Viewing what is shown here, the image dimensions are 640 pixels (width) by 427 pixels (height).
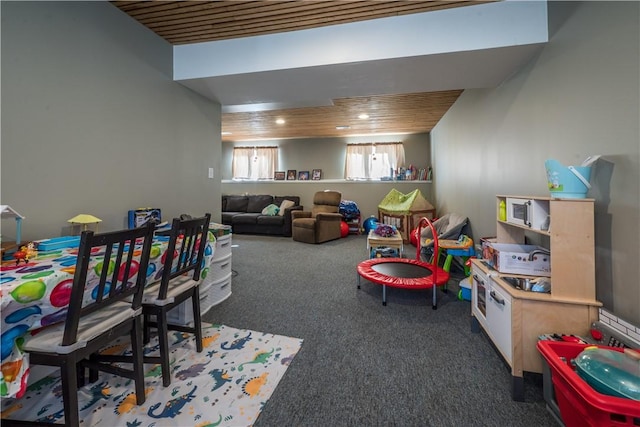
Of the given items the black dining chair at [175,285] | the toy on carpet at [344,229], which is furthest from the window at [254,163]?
the black dining chair at [175,285]

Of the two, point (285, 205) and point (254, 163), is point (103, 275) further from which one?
point (254, 163)

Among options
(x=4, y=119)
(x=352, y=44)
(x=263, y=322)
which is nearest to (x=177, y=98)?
(x=4, y=119)

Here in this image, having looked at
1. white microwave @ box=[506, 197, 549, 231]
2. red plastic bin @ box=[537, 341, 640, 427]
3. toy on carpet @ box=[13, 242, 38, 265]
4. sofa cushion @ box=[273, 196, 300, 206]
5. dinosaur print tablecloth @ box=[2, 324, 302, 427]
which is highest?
sofa cushion @ box=[273, 196, 300, 206]

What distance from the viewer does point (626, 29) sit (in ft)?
4.00

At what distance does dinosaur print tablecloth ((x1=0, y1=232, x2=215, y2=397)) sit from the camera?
2.88 ft

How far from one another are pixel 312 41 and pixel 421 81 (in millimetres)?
1143

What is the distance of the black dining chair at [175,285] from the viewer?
1424mm

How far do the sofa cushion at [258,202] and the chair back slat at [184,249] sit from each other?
4.82 metres

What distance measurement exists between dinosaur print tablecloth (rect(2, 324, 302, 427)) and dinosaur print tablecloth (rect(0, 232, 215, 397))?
51 centimetres

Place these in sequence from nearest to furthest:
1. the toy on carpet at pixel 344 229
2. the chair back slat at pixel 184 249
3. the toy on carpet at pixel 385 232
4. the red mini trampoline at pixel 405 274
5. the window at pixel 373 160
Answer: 1. the chair back slat at pixel 184 249
2. the red mini trampoline at pixel 405 274
3. the toy on carpet at pixel 385 232
4. the toy on carpet at pixel 344 229
5. the window at pixel 373 160

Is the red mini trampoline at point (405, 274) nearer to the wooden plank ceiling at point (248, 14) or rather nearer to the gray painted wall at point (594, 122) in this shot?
the gray painted wall at point (594, 122)

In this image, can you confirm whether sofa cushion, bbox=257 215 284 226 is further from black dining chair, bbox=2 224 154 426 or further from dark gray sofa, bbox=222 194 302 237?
black dining chair, bbox=2 224 154 426

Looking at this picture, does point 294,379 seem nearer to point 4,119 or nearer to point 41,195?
point 41,195

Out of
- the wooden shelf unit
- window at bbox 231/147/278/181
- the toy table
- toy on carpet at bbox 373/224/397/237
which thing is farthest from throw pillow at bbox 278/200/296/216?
the wooden shelf unit
